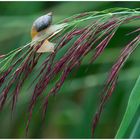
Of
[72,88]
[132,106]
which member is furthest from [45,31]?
[72,88]

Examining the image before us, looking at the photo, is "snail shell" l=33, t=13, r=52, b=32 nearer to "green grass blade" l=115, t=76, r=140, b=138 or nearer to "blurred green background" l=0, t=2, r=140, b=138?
"green grass blade" l=115, t=76, r=140, b=138

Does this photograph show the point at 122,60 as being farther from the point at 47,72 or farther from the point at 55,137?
the point at 55,137

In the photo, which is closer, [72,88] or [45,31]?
[45,31]

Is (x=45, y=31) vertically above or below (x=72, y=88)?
above

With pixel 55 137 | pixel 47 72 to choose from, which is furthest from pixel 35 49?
pixel 55 137

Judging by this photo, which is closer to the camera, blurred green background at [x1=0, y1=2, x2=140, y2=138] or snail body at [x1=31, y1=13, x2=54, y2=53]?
snail body at [x1=31, y1=13, x2=54, y2=53]

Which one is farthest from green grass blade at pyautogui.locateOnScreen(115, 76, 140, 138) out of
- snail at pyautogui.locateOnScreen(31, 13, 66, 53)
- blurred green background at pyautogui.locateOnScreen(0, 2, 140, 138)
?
blurred green background at pyautogui.locateOnScreen(0, 2, 140, 138)

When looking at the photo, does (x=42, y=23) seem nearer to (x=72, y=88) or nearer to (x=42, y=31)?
(x=42, y=31)

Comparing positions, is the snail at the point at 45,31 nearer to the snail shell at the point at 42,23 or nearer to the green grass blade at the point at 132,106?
the snail shell at the point at 42,23

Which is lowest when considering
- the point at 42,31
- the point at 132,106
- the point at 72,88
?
the point at 72,88
